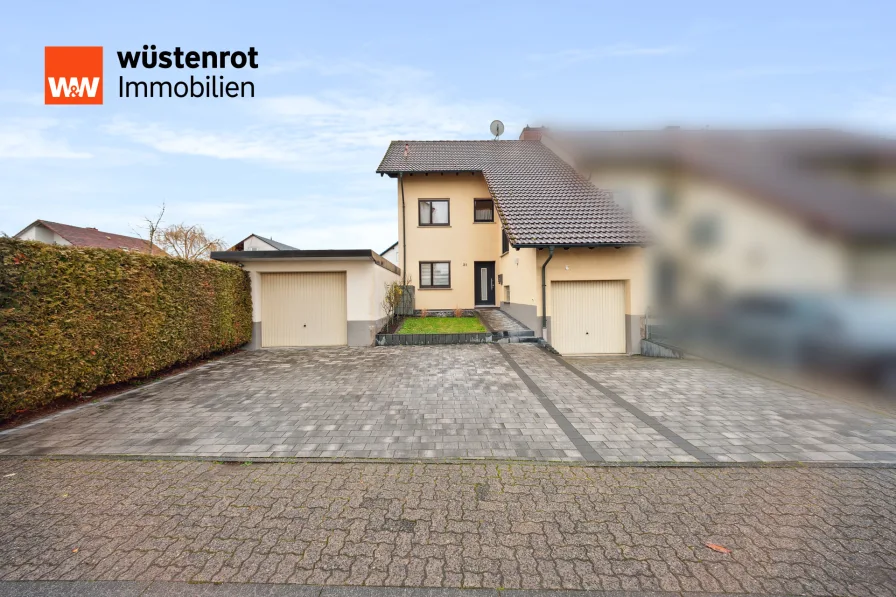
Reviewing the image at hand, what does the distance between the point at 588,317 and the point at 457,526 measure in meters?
8.30

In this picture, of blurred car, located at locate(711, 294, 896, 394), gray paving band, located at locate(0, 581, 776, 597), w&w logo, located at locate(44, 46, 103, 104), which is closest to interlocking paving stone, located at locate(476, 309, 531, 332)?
gray paving band, located at locate(0, 581, 776, 597)

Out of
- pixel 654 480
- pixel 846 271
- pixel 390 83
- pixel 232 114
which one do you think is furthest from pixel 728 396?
pixel 232 114

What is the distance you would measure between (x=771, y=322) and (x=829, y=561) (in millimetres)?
2174

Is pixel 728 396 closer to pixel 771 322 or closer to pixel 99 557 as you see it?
pixel 771 322

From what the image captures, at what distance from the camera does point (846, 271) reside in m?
0.93

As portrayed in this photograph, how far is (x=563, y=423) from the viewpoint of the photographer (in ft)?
15.8

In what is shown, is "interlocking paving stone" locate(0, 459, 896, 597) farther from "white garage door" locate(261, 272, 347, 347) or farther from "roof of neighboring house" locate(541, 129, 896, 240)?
"white garage door" locate(261, 272, 347, 347)

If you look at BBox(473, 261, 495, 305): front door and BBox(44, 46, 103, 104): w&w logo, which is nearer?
BBox(44, 46, 103, 104): w&w logo

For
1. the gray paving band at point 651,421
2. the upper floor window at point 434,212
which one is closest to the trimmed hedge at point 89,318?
the gray paving band at point 651,421

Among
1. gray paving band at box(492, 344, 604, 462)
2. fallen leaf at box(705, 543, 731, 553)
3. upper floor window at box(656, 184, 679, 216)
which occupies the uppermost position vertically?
upper floor window at box(656, 184, 679, 216)

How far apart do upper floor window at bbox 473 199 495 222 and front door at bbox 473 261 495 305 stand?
198 centimetres

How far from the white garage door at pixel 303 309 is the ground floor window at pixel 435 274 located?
6091 mm

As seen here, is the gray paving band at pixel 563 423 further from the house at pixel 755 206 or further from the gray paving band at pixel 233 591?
the house at pixel 755 206

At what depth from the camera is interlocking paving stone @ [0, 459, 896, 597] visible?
7.59ft
